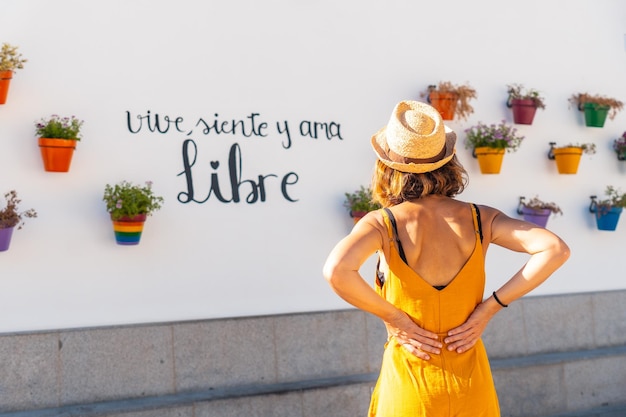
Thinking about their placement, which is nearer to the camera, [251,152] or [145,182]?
[145,182]

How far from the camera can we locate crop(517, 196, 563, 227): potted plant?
701 centimetres

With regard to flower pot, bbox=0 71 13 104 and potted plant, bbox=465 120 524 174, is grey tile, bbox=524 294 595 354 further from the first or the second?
flower pot, bbox=0 71 13 104

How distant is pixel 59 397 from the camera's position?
17.5 feet

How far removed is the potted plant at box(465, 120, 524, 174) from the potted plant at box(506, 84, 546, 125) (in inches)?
8.4

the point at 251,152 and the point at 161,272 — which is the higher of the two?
the point at 251,152

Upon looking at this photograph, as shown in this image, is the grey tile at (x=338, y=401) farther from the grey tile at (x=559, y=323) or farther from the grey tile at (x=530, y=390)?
the grey tile at (x=559, y=323)

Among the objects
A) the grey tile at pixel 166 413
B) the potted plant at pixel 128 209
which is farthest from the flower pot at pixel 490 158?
the grey tile at pixel 166 413

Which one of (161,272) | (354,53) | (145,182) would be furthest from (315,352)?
(354,53)

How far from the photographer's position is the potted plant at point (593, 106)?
7469mm

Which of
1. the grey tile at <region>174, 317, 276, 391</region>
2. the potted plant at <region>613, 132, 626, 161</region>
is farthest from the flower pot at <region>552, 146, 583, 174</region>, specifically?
the grey tile at <region>174, 317, 276, 391</region>

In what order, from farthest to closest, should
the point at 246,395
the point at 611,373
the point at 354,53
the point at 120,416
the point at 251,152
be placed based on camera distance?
the point at 611,373 → the point at 354,53 → the point at 251,152 → the point at 246,395 → the point at 120,416

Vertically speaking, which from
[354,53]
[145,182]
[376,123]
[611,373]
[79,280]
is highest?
[354,53]

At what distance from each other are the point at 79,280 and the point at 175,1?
77.1 inches

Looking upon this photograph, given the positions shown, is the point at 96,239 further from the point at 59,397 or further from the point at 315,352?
the point at 315,352
